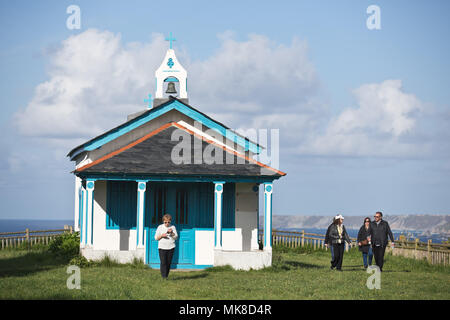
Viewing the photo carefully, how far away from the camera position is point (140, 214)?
19391 millimetres

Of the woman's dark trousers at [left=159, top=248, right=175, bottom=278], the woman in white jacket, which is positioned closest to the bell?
the woman in white jacket

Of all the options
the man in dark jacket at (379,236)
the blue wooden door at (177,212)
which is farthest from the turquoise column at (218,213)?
the man in dark jacket at (379,236)

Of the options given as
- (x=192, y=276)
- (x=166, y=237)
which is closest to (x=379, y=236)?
(x=192, y=276)

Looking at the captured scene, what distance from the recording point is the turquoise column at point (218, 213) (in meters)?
19.6

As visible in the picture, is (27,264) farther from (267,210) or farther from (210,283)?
(267,210)

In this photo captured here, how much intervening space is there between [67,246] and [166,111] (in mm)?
6181

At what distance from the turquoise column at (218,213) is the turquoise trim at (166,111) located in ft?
8.95

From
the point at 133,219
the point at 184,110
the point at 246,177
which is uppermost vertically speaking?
the point at 184,110

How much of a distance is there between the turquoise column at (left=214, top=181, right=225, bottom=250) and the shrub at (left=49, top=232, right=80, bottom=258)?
18.3 ft

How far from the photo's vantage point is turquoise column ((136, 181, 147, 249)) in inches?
758
